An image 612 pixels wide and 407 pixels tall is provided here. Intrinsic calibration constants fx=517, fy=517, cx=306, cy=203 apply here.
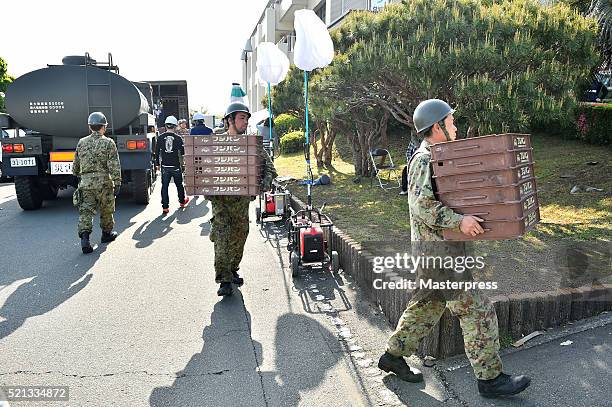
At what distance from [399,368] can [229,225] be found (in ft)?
8.13

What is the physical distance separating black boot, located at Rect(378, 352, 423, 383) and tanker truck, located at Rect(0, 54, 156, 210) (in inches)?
318

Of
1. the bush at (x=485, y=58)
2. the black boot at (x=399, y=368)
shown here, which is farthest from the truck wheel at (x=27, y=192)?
the black boot at (x=399, y=368)

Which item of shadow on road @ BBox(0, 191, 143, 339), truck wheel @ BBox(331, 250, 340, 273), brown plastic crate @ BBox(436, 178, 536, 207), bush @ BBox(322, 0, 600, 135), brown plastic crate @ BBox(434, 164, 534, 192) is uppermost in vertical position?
bush @ BBox(322, 0, 600, 135)

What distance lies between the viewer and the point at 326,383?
11.5 ft

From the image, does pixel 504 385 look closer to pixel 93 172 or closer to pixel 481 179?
pixel 481 179

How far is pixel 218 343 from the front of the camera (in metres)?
4.17

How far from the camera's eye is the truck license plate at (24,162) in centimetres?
997

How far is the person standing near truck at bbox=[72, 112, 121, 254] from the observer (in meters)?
7.17

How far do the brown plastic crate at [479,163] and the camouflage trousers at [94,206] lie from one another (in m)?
5.53

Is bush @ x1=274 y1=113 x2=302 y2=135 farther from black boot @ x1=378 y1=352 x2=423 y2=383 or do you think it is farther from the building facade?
black boot @ x1=378 y1=352 x2=423 y2=383

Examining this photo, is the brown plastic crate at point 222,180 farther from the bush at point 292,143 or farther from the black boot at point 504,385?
the bush at point 292,143

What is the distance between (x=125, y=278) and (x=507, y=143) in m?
4.59

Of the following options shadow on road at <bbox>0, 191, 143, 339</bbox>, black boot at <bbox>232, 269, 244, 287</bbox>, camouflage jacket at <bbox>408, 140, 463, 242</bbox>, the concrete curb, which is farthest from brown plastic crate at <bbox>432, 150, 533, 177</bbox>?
shadow on road at <bbox>0, 191, 143, 339</bbox>

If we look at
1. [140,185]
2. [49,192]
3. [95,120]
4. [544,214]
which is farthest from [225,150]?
[49,192]
